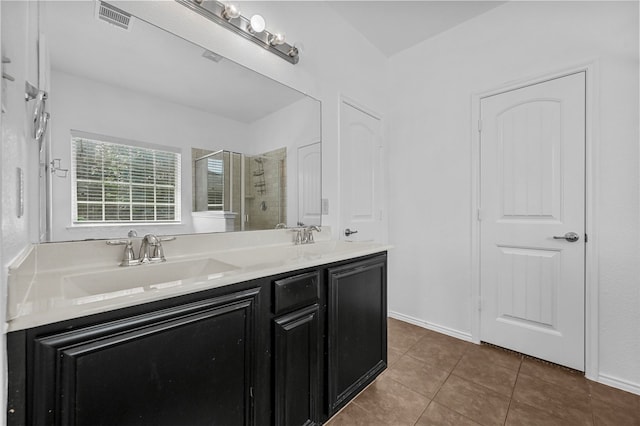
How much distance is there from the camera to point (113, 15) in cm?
120

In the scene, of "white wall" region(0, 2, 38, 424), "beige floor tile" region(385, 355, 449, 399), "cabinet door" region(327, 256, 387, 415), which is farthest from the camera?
"beige floor tile" region(385, 355, 449, 399)

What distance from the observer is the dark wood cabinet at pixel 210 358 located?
662 mm

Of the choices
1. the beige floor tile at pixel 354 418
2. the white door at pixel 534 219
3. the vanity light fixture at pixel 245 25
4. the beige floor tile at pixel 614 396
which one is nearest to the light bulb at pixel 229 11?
the vanity light fixture at pixel 245 25

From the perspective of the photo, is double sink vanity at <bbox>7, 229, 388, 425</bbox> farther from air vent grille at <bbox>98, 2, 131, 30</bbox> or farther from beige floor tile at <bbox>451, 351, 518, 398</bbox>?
air vent grille at <bbox>98, 2, 131, 30</bbox>

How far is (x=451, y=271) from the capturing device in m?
2.46

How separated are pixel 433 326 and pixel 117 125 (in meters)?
2.75

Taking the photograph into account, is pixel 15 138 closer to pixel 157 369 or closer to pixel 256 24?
pixel 157 369

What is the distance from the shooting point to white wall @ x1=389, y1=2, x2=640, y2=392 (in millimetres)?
1729

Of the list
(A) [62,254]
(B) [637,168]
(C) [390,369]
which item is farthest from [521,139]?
(A) [62,254]

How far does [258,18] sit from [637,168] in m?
2.44

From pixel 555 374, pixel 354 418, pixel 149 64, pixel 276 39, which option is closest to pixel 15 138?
pixel 149 64

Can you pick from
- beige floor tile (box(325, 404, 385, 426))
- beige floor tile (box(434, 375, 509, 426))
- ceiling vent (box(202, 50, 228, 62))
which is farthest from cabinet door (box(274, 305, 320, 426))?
ceiling vent (box(202, 50, 228, 62))

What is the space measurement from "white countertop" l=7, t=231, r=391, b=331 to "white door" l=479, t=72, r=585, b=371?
121 centimetres

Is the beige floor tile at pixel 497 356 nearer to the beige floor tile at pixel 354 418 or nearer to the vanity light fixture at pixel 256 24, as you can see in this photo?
the beige floor tile at pixel 354 418
